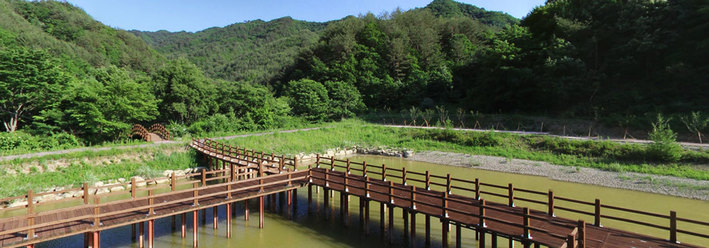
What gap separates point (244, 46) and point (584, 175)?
427ft

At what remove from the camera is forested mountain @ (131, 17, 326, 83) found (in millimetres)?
99500

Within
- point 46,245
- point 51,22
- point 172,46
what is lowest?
point 46,245

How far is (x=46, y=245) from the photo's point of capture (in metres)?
11.7

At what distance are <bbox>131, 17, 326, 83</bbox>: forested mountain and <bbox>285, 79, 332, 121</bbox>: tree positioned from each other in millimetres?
31675

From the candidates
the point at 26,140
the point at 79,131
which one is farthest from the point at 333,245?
the point at 79,131

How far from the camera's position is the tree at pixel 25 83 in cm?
2584

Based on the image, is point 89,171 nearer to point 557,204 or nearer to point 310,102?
point 557,204

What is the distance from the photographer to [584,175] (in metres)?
21.0

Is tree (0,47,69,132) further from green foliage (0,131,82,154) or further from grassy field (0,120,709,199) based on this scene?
grassy field (0,120,709,199)

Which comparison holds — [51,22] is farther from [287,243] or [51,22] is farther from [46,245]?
Result: [287,243]

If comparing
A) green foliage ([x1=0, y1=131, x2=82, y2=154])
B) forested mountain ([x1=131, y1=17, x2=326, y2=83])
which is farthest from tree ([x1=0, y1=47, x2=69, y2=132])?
forested mountain ([x1=131, y1=17, x2=326, y2=83])

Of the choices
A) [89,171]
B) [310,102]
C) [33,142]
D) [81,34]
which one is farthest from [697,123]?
[81,34]

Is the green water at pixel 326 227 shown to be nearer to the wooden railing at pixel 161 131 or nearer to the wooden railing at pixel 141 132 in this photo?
the wooden railing at pixel 141 132

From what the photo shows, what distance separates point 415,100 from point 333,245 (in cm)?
4361
